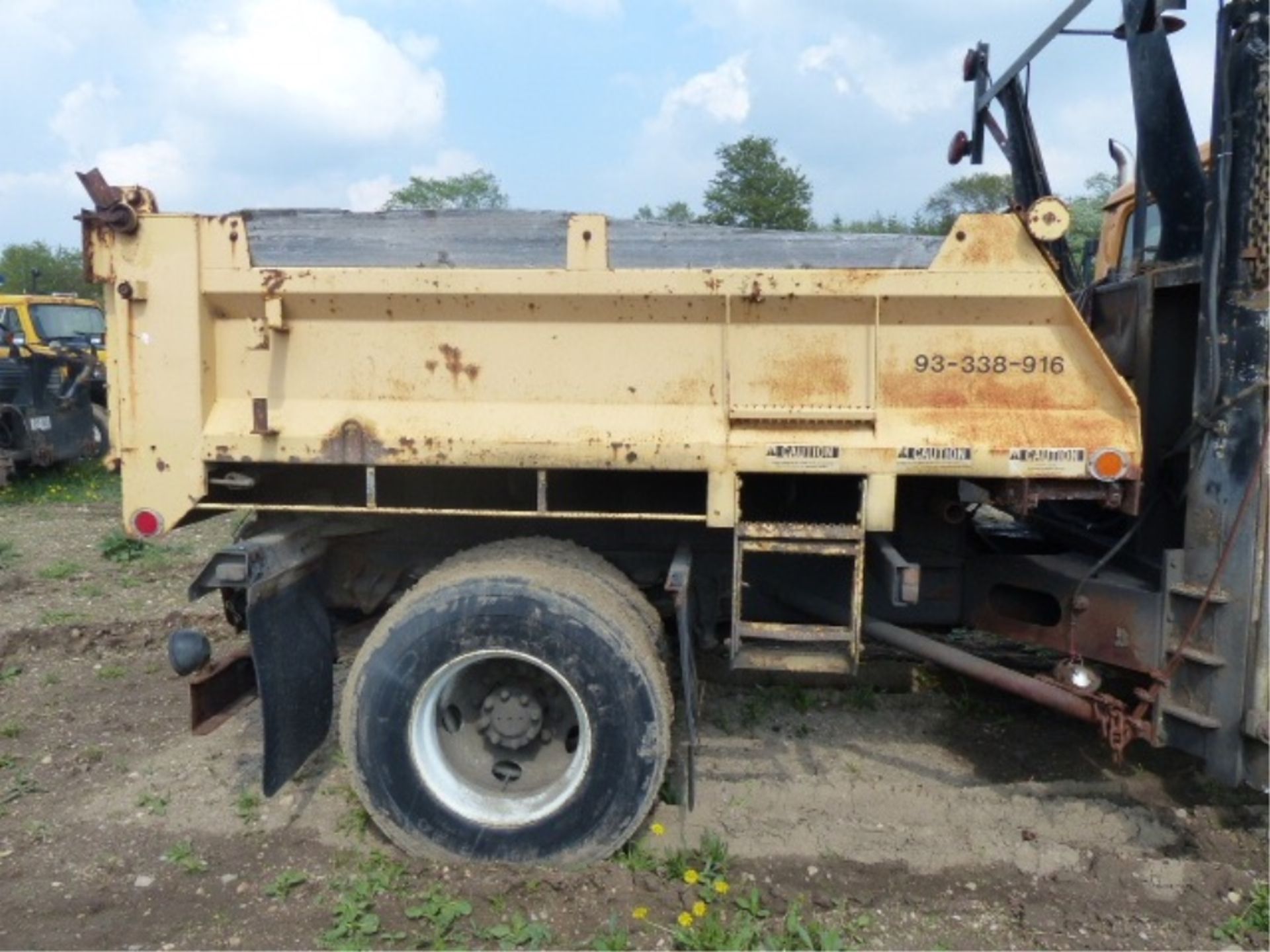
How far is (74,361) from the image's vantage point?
41.0 ft

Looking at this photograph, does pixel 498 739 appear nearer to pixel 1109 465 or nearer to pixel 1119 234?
pixel 1109 465

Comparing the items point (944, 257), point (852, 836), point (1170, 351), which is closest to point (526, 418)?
point (944, 257)

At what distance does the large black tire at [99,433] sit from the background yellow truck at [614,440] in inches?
411

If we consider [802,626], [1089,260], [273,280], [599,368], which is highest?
[1089,260]

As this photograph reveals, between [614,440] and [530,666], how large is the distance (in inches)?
32.9

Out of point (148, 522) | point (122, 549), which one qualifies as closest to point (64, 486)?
point (122, 549)

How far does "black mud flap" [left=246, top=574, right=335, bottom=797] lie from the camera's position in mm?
3625

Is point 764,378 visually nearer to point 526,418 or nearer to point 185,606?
point 526,418

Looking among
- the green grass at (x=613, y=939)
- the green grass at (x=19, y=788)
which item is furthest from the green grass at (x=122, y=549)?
the green grass at (x=613, y=939)

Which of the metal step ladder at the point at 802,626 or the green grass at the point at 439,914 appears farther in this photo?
the metal step ladder at the point at 802,626

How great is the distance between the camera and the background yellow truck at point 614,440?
10.8ft

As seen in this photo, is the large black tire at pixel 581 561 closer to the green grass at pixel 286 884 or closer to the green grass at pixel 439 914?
the green grass at pixel 439 914

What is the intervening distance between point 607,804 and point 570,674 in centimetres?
44

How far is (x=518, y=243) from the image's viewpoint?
3.47 meters
